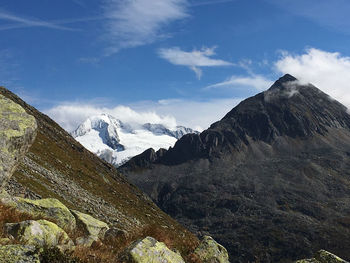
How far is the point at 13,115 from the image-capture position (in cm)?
1428

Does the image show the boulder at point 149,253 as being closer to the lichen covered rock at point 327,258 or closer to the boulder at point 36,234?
the boulder at point 36,234

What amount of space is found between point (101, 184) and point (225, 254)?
80.1 m

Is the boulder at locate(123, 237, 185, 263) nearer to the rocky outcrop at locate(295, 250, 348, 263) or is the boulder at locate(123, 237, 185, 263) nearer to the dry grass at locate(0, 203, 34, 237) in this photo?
the dry grass at locate(0, 203, 34, 237)

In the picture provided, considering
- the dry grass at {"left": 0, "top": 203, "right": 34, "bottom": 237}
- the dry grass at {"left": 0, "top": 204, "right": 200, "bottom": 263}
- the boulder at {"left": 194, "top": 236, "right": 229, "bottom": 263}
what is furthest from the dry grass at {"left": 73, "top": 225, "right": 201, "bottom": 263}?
the dry grass at {"left": 0, "top": 203, "right": 34, "bottom": 237}

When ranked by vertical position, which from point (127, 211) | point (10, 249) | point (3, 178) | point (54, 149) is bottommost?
point (127, 211)

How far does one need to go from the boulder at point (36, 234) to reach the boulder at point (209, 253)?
18.6 feet

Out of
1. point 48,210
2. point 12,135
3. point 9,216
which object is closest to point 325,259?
point 48,210

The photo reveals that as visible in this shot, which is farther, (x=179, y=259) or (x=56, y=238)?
(x=179, y=259)

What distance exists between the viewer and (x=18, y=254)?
7828 mm

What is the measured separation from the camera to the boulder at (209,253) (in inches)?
548

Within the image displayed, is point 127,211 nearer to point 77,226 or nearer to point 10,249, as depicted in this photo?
point 77,226

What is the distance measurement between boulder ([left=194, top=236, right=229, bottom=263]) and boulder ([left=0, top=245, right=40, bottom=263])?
7478mm

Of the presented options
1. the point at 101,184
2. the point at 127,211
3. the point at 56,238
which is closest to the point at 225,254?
the point at 56,238

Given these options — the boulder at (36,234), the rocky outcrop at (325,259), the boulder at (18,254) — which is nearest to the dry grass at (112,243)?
the boulder at (36,234)
